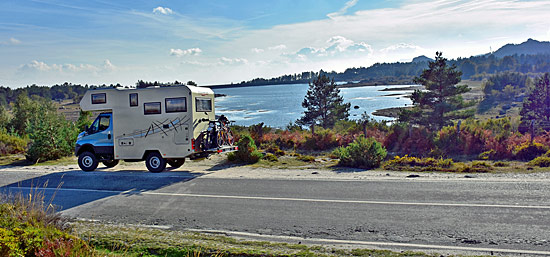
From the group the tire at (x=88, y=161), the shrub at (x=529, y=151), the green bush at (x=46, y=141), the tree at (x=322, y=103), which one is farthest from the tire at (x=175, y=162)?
the tree at (x=322, y=103)

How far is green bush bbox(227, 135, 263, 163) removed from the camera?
16812 millimetres

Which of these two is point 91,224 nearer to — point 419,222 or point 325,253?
point 325,253

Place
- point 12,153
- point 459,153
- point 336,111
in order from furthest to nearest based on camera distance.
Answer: point 336,111 → point 12,153 → point 459,153

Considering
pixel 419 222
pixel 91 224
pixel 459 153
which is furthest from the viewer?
pixel 459 153

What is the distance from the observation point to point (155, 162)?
15.1 m

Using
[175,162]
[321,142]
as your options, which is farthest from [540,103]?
[175,162]

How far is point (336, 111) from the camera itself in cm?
4462

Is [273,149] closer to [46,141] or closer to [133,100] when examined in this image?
[133,100]

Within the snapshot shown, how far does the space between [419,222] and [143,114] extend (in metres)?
10.7

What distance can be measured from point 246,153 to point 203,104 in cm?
317

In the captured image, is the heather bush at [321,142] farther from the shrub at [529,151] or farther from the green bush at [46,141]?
the green bush at [46,141]

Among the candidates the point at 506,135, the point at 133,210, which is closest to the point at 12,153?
the point at 133,210

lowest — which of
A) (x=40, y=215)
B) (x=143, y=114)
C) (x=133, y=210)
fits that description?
(x=133, y=210)

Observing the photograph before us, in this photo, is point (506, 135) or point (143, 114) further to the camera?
point (506, 135)
